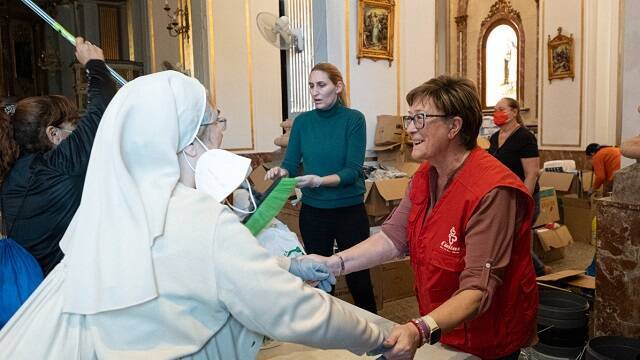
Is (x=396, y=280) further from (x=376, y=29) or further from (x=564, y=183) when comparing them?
(x=564, y=183)

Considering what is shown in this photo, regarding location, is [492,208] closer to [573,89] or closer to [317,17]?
[317,17]

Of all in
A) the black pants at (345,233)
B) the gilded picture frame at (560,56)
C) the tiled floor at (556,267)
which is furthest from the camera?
the gilded picture frame at (560,56)

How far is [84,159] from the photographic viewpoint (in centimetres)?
203

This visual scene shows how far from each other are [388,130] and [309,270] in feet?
11.4

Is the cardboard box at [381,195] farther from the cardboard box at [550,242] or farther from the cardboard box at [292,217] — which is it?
the cardboard box at [550,242]

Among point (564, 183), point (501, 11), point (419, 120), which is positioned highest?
point (501, 11)

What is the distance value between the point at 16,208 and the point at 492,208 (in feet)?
5.80

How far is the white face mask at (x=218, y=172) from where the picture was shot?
1.31 meters

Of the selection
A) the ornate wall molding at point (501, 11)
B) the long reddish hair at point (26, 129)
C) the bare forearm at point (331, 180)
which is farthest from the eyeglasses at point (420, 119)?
the ornate wall molding at point (501, 11)

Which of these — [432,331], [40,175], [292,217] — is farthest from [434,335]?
[292,217]

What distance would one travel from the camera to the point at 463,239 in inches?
64.4

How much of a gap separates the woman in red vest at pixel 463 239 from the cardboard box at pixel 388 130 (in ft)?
10.1

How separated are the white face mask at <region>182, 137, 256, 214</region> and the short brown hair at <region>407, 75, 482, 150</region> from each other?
740mm

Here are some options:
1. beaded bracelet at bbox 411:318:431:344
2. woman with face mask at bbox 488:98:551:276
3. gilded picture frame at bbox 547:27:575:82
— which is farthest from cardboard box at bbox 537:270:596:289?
gilded picture frame at bbox 547:27:575:82
